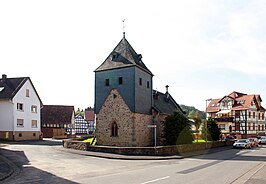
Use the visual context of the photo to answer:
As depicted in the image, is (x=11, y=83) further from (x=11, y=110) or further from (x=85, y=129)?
(x=85, y=129)

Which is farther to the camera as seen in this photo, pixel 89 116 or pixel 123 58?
pixel 89 116

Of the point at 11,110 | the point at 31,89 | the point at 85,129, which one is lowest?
the point at 85,129

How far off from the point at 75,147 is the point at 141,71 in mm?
11671

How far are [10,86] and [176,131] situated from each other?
28996mm

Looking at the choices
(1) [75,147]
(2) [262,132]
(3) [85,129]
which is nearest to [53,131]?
(3) [85,129]

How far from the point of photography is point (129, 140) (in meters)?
33.1

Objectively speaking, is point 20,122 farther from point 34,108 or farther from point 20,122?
point 34,108

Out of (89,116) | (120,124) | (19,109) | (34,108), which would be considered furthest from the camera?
(89,116)

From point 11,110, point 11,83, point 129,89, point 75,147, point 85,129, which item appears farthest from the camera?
point 85,129

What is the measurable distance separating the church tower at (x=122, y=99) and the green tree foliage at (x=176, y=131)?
9.13ft

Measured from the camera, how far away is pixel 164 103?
46125 millimetres

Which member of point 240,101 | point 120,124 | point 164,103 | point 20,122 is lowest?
point 20,122

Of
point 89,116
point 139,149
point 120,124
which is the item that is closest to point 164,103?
point 120,124

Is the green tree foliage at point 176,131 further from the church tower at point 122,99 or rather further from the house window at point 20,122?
the house window at point 20,122
